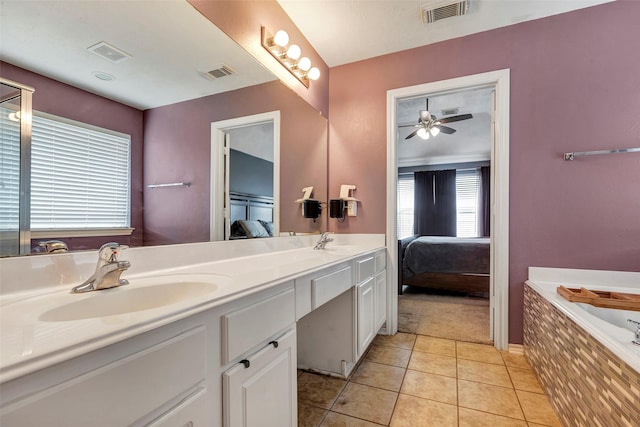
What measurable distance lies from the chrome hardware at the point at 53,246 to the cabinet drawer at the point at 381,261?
70.4 inches

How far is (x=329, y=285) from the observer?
4.63 feet

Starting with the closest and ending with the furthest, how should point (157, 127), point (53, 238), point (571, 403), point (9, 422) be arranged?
1. point (9, 422)
2. point (53, 238)
3. point (157, 127)
4. point (571, 403)

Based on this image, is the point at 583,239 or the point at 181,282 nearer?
the point at 181,282

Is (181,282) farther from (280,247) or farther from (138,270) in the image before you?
(280,247)

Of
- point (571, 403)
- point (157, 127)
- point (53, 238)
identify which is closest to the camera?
point (53, 238)

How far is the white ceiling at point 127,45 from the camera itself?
0.81 metres

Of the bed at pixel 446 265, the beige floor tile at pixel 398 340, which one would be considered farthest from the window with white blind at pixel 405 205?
the beige floor tile at pixel 398 340

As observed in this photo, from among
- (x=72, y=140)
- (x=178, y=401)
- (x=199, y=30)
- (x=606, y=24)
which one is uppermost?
(x=606, y=24)

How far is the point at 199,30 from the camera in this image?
1375 millimetres

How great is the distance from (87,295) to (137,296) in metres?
0.13

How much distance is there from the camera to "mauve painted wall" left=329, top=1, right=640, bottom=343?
190 centimetres

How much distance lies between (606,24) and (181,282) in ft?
9.63


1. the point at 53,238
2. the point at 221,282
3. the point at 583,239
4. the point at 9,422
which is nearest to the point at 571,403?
the point at 583,239

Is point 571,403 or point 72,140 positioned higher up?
point 72,140
